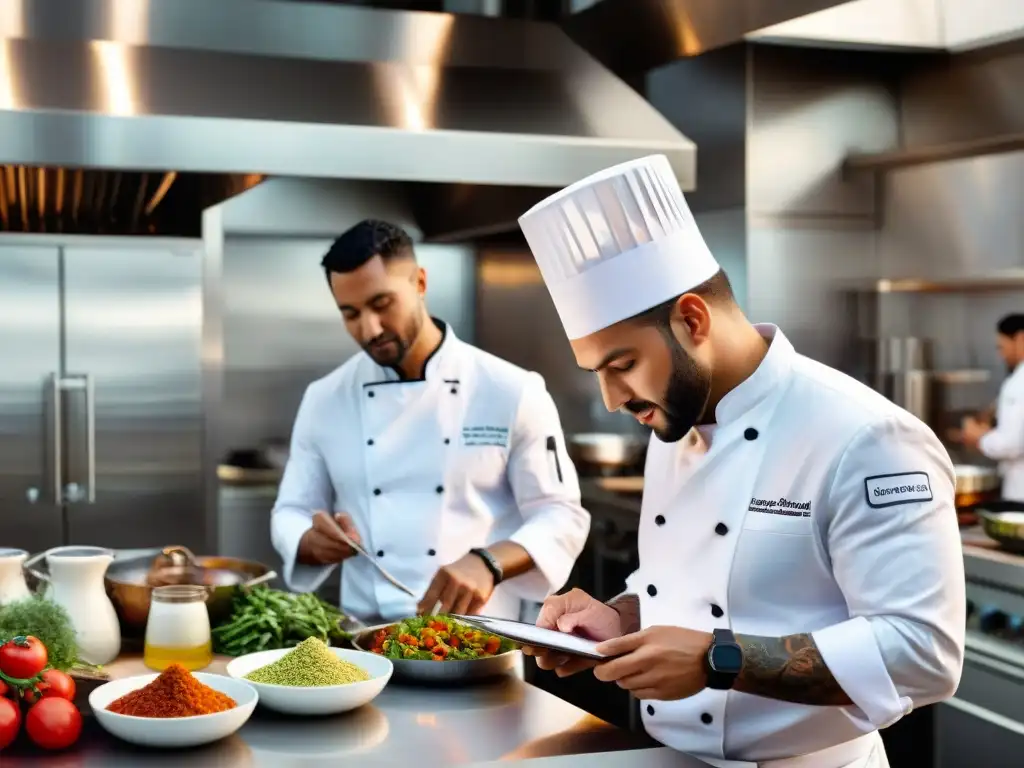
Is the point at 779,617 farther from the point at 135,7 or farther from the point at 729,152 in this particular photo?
the point at 729,152

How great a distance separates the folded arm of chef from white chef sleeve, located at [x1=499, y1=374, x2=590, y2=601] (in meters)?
2.81

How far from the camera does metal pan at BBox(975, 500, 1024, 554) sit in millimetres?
4086

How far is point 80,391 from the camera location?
4.39m

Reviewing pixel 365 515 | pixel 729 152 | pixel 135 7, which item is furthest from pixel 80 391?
pixel 729 152

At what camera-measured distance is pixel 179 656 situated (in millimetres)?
2381

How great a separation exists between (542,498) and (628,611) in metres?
0.95

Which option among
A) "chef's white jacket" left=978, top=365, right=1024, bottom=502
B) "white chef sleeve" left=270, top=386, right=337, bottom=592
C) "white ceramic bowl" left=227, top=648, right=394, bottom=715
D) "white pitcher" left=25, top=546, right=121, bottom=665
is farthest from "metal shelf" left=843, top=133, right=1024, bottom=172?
"white pitcher" left=25, top=546, right=121, bottom=665

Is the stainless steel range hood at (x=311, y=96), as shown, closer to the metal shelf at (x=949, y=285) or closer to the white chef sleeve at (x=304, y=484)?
the white chef sleeve at (x=304, y=484)

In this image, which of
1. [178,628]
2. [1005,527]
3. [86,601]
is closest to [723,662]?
[178,628]

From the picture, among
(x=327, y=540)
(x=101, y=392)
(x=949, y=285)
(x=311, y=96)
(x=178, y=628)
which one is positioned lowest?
(x=178, y=628)

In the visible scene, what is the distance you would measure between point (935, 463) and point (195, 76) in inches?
94.1

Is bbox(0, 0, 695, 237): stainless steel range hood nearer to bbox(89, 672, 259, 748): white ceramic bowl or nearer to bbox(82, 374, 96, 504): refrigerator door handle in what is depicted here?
bbox(82, 374, 96, 504): refrigerator door handle

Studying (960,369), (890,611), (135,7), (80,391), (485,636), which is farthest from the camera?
(960,369)

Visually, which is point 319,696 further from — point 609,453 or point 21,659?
point 609,453
